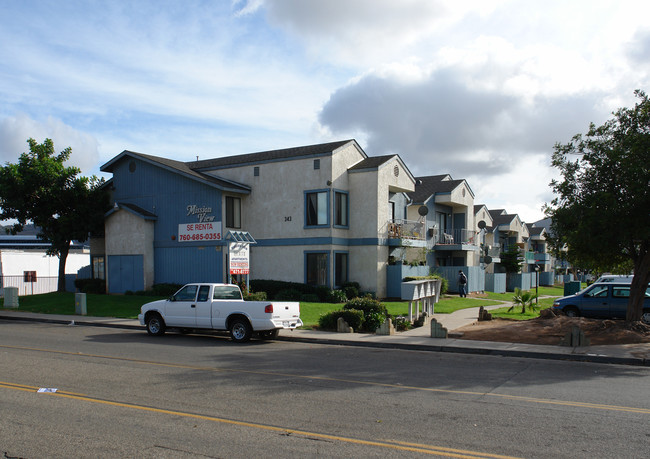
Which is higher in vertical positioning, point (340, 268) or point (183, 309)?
point (340, 268)

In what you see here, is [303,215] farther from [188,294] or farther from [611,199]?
[611,199]

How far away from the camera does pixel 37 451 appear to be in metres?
6.14

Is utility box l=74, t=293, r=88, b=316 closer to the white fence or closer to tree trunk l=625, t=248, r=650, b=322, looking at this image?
the white fence

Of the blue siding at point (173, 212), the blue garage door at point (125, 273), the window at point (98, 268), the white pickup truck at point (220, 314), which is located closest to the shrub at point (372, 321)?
the white pickup truck at point (220, 314)

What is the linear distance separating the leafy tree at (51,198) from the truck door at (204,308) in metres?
18.4

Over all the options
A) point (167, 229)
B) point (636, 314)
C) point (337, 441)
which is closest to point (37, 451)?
point (337, 441)

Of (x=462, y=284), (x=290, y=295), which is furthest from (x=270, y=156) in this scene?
(x=462, y=284)

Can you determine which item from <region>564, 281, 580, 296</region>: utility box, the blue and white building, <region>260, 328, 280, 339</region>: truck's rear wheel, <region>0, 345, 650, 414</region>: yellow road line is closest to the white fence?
the blue and white building

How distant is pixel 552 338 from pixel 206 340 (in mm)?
9952

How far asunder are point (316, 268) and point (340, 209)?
132 inches

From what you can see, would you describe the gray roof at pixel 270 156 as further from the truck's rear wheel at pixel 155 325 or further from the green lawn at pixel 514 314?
the truck's rear wheel at pixel 155 325

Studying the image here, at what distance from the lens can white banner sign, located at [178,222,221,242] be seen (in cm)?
2981

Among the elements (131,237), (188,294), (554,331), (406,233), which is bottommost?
(554,331)

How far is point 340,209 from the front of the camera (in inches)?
1158
